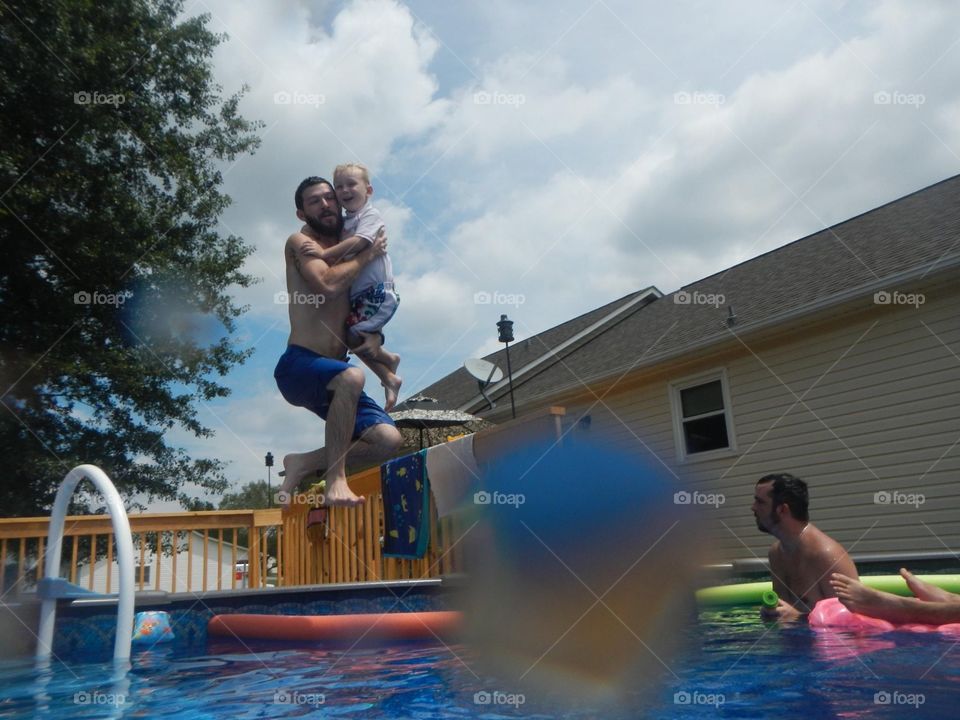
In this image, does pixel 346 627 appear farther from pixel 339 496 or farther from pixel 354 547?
pixel 339 496

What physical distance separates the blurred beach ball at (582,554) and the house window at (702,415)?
32.3 ft

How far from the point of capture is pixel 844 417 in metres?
9.34

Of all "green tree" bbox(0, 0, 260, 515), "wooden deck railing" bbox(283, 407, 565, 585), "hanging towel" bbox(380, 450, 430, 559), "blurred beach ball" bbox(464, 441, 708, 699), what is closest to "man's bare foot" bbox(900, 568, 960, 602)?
"wooden deck railing" bbox(283, 407, 565, 585)

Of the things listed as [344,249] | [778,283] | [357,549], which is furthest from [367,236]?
[778,283]

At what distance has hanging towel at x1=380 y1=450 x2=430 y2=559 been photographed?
518 centimetres

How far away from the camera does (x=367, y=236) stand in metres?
1.48

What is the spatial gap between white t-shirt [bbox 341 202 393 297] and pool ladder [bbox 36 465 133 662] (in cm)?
315

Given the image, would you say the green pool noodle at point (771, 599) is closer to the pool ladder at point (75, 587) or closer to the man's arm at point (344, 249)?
the pool ladder at point (75, 587)

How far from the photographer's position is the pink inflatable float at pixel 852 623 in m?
3.94

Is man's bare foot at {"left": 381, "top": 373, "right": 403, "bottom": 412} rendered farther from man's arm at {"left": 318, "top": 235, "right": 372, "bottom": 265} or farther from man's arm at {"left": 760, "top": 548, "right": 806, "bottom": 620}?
man's arm at {"left": 760, "top": 548, "right": 806, "bottom": 620}

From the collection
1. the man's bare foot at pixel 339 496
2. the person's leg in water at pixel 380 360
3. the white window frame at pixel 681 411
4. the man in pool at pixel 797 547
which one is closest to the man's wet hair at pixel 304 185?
the person's leg in water at pixel 380 360

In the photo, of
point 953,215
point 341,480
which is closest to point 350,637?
point 341,480

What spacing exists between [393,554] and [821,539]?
323 cm

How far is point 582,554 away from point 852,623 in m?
3.78
